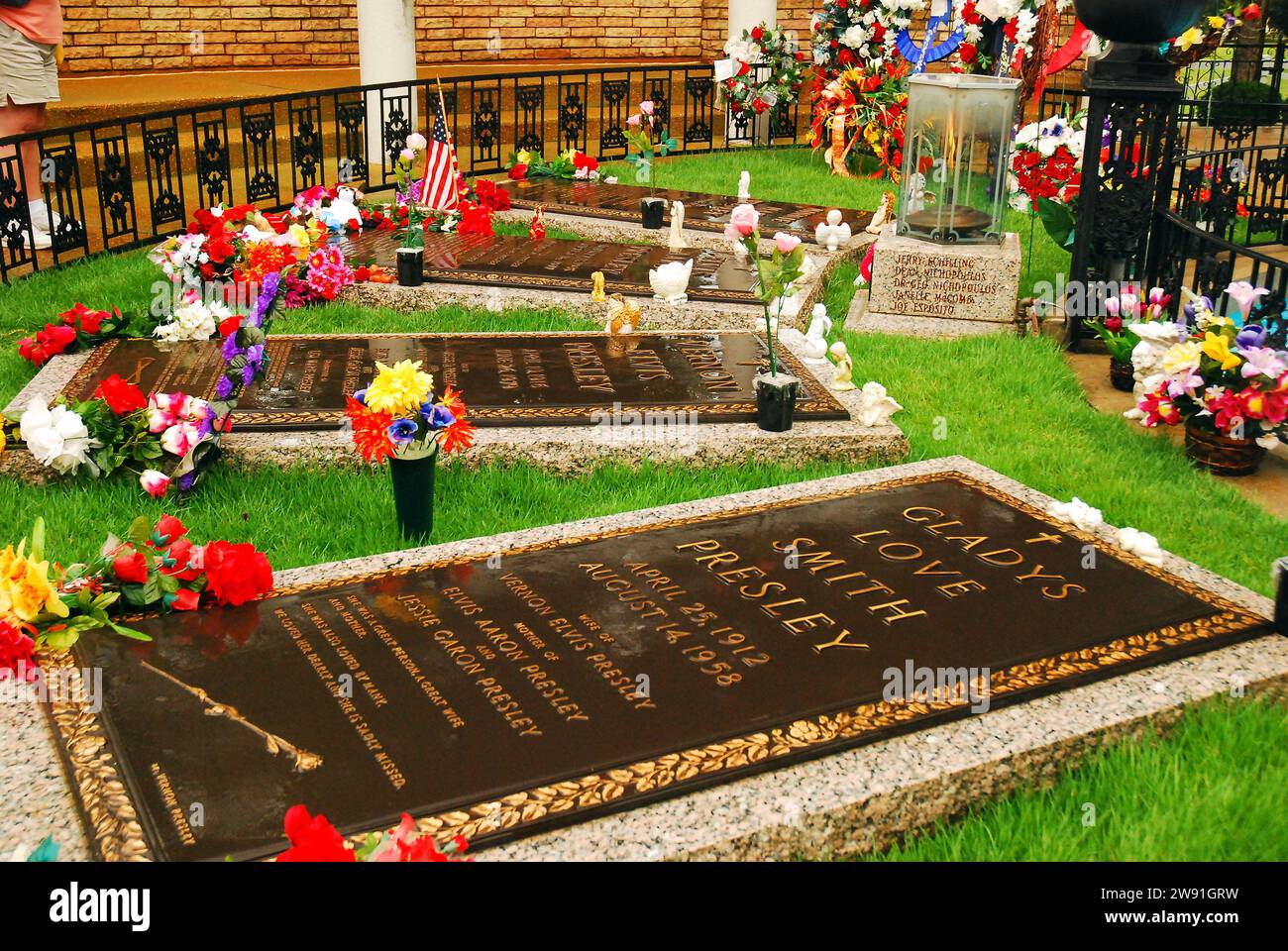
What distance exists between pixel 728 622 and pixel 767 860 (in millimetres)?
869

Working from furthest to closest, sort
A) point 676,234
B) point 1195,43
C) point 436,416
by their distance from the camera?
point 1195,43
point 676,234
point 436,416

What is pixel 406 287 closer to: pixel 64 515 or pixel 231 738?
pixel 64 515

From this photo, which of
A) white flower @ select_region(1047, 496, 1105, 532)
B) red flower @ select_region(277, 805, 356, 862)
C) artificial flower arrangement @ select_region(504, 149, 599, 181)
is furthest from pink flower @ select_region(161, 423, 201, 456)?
artificial flower arrangement @ select_region(504, 149, 599, 181)

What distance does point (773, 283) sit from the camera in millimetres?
4738

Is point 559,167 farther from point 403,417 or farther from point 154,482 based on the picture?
point 403,417

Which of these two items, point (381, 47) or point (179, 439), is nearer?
point (179, 439)

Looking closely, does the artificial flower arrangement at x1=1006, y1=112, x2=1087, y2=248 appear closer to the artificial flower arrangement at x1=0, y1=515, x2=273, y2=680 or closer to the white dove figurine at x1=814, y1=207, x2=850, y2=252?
the white dove figurine at x1=814, y1=207, x2=850, y2=252

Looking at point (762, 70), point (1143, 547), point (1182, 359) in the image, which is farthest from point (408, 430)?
point (762, 70)

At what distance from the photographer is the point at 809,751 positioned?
2934 mm

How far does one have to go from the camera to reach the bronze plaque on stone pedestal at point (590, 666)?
276cm

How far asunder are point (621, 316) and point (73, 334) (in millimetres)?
2585

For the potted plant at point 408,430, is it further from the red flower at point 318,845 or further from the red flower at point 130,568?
the red flower at point 318,845

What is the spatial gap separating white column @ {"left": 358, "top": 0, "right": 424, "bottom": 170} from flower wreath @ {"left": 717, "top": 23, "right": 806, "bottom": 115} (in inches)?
142

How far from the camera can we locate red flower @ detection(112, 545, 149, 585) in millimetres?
3469
